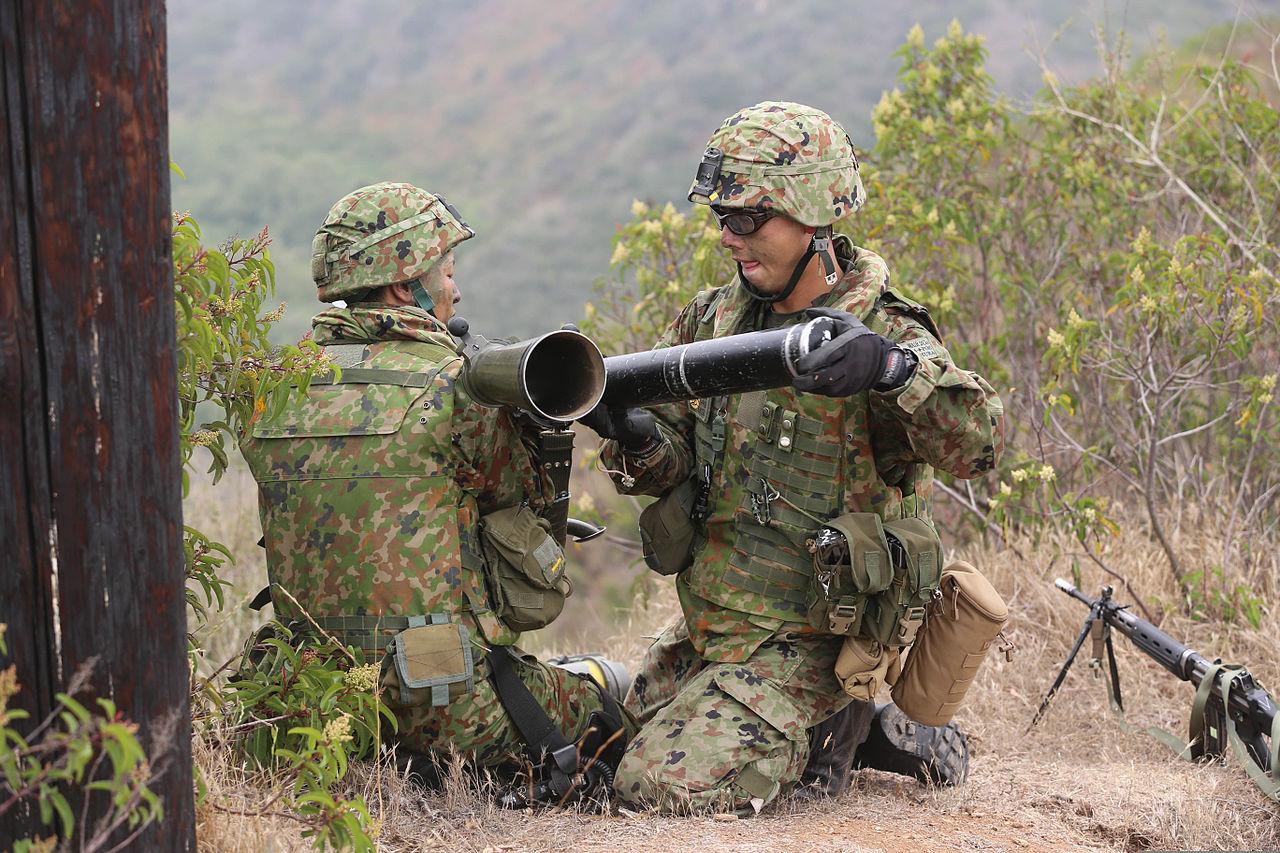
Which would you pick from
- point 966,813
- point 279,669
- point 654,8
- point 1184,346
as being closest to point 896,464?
point 966,813

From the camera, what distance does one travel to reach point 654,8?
116 feet

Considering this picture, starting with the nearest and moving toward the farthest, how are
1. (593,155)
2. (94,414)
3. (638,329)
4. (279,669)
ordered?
1. (94,414)
2. (279,669)
3. (638,329)
4. (593,155)

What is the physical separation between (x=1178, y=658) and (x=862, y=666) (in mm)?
1485

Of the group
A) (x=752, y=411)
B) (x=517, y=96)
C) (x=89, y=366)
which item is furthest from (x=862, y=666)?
(x=517, y=96)

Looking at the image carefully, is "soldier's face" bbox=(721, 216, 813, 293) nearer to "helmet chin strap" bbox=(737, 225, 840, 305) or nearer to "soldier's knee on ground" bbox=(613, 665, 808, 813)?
"helmet chin strap" bbox=(737, 225, 840, 305)

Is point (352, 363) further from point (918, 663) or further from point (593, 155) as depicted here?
point (593, 155)

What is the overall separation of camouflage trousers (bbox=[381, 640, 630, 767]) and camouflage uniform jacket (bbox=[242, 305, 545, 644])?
0.58 ft

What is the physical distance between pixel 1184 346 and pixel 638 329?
2.72 meters

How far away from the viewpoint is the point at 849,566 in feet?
13.2

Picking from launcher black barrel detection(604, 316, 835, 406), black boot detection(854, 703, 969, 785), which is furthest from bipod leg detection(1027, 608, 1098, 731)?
launcher black barrel detection(604, 316, 835, 406)

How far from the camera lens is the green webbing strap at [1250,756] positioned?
4.27m

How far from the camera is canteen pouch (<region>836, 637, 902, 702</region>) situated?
13.5ft

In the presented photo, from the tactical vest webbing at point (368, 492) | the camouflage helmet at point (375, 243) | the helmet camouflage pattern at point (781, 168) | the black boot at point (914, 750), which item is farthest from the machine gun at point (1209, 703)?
the camouflage helmet at point (375, 243)

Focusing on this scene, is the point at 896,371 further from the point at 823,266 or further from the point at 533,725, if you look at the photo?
the point at 533,725
